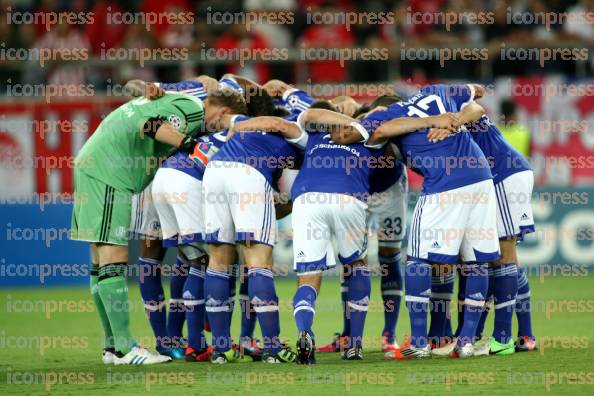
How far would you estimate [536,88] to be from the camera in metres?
18.5

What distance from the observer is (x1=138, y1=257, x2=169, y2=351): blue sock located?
34.6 feet

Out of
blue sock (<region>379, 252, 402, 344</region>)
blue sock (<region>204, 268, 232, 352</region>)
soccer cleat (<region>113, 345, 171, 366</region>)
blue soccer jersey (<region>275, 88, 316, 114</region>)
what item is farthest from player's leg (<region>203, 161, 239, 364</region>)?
blue sock (<region>379, 252, 402, 344</region>)

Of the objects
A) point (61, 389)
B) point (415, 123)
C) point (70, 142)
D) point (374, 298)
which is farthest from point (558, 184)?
point (61, 389)

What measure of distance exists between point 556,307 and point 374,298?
2569 millimetres

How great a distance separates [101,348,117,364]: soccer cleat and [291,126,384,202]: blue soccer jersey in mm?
2176

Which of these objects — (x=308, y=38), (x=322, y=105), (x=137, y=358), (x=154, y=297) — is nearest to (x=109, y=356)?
(x=137, y=358)

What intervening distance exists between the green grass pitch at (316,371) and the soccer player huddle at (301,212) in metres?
0.41

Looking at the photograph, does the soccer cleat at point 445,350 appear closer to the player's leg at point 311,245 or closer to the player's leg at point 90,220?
the player's leg at point 311,245

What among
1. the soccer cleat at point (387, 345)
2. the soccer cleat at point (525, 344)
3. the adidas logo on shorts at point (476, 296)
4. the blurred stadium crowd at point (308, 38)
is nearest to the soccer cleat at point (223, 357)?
the soccer cleat at point (387, 345)

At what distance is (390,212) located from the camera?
10.6m

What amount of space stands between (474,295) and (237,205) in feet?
7.30

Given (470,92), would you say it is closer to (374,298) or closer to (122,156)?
(122,156)

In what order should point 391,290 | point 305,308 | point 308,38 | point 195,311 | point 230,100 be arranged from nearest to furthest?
1. point 305,308
2. point 195,311
3. point 230,100
4. point 391,290
5. point 308,38

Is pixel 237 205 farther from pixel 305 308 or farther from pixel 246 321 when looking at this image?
pixel 246 321
